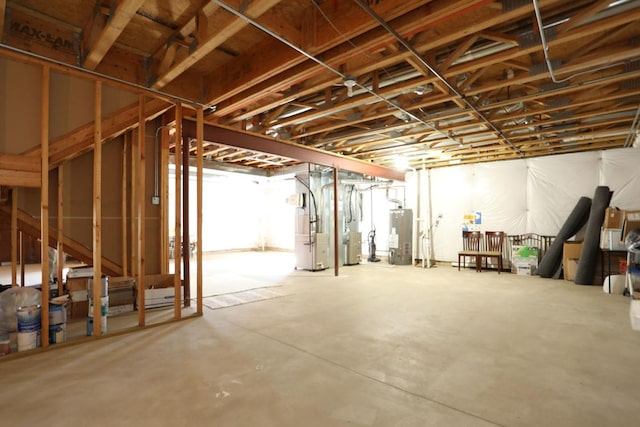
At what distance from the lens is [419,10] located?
2.56 meters

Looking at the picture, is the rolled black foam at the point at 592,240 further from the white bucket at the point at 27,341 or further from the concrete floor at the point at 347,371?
the white bucket at the point at 27,341

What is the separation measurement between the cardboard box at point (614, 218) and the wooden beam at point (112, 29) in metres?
7.57

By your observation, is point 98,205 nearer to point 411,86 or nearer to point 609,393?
point 411,86

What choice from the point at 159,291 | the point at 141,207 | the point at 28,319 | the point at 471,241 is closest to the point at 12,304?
→ the point at 28,319

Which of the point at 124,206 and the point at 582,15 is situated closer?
the point at 582,15

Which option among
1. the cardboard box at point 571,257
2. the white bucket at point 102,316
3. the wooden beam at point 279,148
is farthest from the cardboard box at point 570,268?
Result: the white bucket at point 102,316

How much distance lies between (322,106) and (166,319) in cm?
337

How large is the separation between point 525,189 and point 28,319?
8987 mm

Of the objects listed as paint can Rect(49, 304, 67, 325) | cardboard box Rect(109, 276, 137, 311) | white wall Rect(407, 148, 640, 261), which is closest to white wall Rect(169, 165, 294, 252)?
white wall Rect(407, 148, 640, 261)

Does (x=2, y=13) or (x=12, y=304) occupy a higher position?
(x=2, y=13)

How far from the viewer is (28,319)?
119 inches

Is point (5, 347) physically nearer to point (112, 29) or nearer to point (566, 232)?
point (112, 29)

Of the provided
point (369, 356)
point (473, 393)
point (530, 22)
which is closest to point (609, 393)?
point (473, 393)

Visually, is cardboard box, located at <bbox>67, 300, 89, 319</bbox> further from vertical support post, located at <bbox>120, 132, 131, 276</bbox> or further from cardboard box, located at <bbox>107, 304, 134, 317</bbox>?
vertical support post, located at <bbox>120, 132, 131, 276</bbox>
